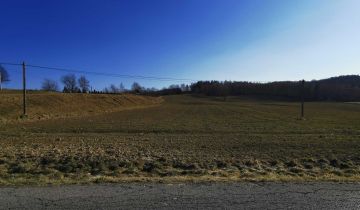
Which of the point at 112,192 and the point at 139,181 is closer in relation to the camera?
the point at 112,192

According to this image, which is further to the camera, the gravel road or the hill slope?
the hill slope

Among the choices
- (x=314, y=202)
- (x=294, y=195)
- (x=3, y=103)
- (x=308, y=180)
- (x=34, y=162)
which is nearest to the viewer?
(x=314, y=202)

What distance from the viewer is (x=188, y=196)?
24.0 ft

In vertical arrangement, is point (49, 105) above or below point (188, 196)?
below

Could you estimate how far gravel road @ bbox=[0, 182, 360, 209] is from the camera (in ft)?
21.9

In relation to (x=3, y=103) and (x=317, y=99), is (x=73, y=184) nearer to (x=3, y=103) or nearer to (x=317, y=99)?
(x=3, y=103)

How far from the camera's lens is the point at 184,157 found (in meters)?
14.6

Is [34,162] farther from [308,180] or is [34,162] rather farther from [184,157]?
[308,180]

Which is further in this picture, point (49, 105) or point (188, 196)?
point (49, 105)

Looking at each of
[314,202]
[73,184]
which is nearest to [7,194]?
[73,184]

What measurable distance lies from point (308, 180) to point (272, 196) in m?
2.01

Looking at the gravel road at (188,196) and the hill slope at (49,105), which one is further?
the hill slope at (49,105)

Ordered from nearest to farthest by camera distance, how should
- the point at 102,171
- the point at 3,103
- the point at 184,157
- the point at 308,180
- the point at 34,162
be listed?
the point at 308,180 < the point at 102,171 < the point at 34,162 < the point at 184,157 < the point at 3,103

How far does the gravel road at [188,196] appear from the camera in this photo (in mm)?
6683
